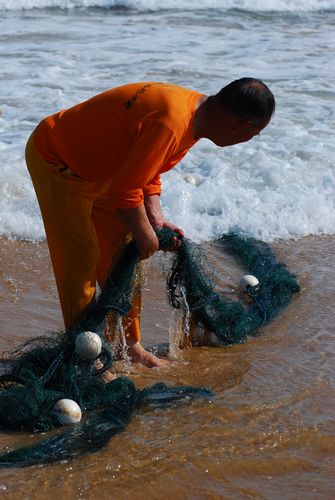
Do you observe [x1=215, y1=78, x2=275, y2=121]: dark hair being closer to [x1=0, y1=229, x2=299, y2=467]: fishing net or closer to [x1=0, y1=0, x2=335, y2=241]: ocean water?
[x1=0, y1=229, x2=299, y2=467]: fishing net

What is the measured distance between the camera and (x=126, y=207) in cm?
355

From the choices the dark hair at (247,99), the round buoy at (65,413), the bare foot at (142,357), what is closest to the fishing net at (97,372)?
the round buoy at (65,413)

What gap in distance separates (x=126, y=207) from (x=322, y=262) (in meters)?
2.90

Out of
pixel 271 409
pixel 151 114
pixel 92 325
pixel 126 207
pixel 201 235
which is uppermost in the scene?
pixel 151 114

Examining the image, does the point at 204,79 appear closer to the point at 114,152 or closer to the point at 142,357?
the point at 142,357

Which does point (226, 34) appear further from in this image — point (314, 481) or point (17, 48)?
point (314, 481)

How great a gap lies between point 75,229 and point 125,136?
55cm

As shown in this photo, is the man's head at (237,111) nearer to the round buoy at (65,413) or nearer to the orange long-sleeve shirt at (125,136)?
the orange long-sleeve shirt at (125,136)

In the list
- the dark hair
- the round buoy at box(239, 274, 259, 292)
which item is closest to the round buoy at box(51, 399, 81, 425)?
the dark hair

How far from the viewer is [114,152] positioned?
3.67m

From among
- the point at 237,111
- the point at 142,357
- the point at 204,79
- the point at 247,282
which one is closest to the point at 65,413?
the point at 142,357

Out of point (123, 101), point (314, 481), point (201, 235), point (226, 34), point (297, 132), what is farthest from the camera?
point (226, 34)

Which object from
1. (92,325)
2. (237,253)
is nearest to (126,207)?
(92,325)

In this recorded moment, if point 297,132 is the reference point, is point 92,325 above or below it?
above
